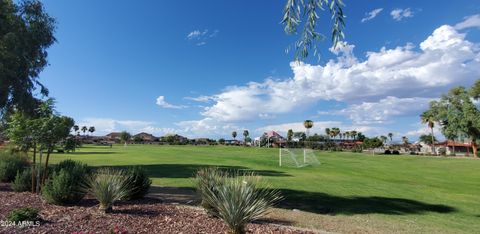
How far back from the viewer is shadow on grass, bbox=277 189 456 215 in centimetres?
1268

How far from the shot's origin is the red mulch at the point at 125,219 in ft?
25.6

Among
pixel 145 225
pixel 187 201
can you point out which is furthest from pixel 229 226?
pixel 187 201

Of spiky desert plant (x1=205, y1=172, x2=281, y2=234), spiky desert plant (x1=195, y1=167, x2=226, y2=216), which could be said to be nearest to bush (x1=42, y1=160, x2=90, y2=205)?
spiky desert plant (x1=195, y1=167, x2=226, y2=216)

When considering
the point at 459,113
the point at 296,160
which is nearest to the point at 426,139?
the point at 459,113

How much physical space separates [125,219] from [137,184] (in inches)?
133

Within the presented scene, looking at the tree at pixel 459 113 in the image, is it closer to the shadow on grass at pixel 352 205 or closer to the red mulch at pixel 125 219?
→ the shadow on grass at pixel 352 205

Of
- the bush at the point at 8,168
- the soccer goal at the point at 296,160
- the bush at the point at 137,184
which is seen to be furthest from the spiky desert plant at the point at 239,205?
the soccer goal at the point at 296,160

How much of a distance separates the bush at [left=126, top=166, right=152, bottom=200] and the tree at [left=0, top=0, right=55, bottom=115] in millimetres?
10837

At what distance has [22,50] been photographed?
20547 millimetres

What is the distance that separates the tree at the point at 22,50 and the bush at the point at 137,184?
427 inches

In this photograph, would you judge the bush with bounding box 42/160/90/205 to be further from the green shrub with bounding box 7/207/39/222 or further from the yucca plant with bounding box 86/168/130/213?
the green shrub with bounding box 7/207/39/222

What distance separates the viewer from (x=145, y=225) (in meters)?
8.23

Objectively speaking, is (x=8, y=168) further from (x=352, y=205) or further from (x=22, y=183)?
(x=352, y=205)

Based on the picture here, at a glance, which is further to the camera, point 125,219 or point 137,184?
point 137,184
